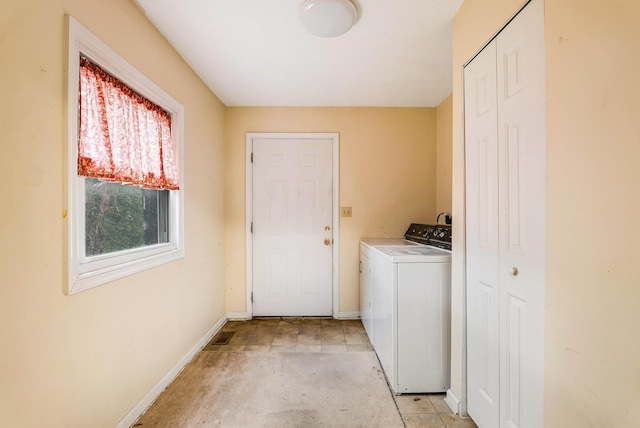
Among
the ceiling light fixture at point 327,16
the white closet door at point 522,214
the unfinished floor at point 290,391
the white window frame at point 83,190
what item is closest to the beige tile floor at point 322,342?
the unfinished floor at point 290,391

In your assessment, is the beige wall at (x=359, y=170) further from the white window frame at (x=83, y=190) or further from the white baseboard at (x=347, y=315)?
the white window frame at (x=83, y=190)

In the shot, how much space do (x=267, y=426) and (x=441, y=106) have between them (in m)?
3.30

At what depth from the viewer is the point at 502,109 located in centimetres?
128

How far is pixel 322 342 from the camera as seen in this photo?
8.55 ft

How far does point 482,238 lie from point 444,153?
1847 millimetres

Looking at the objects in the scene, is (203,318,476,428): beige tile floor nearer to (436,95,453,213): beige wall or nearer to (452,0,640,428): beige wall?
(452,0,640,428): beige wall

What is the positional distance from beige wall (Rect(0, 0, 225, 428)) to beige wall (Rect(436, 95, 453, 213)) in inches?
105

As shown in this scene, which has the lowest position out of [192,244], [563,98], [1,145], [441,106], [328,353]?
[328,353]

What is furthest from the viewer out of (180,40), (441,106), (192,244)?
(441,106)

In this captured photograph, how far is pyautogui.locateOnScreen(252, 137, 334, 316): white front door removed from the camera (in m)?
3.22

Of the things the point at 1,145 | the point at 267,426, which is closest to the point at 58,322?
the point at 1,145

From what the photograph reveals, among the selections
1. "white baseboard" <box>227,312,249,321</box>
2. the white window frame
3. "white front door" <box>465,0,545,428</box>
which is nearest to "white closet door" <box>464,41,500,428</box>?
"white front door" <box>465,0,545,428</box>

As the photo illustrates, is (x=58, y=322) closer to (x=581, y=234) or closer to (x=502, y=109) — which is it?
(x=581, y=234)

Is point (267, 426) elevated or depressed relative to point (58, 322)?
depressed
